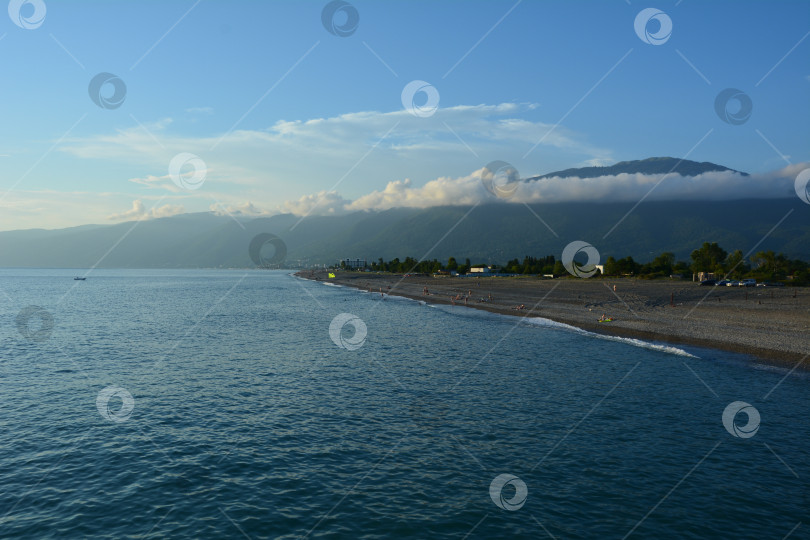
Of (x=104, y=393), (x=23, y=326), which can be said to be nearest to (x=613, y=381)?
(x=104, y=393)

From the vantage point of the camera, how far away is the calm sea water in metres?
15.1

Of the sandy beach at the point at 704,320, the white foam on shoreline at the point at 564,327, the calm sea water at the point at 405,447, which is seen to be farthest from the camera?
the white foam on shoreline at the point at 564,327

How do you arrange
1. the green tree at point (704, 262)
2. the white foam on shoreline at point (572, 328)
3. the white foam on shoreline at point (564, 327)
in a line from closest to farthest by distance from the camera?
1. the white foam on shoreline at point (572, 328)
2. the white foam on shoreline at point (564, 327)
3. the green tree at point (704, 262)

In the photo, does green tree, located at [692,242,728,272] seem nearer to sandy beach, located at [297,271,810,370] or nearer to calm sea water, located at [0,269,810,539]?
sandy beach, located at [297,271,810,370]

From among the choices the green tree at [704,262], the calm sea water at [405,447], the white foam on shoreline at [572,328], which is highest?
the green tree at [704,262]

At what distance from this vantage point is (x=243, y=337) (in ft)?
189

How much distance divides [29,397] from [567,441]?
31880 mm

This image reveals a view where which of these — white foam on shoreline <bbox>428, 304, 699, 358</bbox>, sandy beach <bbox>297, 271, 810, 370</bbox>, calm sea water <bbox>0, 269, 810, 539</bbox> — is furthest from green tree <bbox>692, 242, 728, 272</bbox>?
calm sea water <bbox>0, 269, 810, 539</bbox>

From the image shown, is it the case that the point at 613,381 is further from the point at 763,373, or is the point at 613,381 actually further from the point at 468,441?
the point at 468,441

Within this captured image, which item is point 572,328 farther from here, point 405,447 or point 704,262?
point 704,262

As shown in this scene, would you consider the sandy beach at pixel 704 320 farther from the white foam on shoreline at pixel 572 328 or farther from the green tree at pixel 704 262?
the green tree at pixel 704 262

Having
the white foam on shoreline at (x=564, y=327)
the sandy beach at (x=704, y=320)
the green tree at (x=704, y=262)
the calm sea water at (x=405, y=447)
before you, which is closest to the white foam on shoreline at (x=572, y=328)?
the white foam on shoreline at (x=564, y=327)

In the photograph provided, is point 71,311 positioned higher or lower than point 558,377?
higher

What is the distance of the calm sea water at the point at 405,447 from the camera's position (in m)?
15.1
